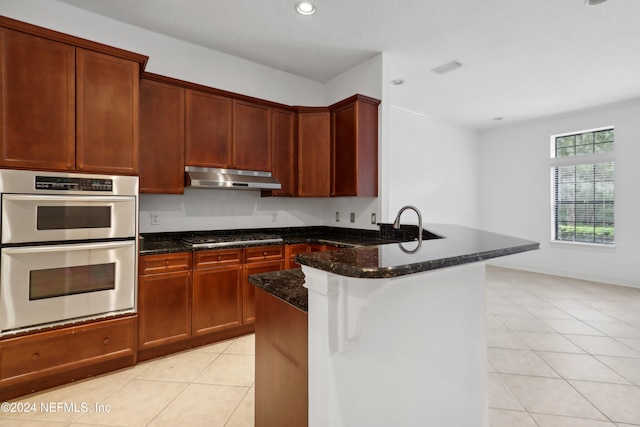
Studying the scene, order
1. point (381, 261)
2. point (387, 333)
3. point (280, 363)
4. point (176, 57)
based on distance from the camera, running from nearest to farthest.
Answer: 1. point (381, 261)
2. point (387, 333)
3. point (280, 363)
4. point (176, 57)

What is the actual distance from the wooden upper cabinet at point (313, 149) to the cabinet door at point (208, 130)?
2.90 feet

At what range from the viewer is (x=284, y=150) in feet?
12.3

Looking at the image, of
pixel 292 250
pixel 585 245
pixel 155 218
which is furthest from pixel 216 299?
pixel 585 245

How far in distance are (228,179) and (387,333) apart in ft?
8.18

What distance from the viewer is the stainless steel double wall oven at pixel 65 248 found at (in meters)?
2.02

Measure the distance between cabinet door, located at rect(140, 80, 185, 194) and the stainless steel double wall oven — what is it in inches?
19.1

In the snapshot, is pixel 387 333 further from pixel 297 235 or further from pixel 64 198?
pixel 297 235

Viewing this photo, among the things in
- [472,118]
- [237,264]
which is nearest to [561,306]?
[472,118]

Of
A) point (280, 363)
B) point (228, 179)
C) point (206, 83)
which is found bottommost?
point (280, 363)

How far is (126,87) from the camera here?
7.95 feet

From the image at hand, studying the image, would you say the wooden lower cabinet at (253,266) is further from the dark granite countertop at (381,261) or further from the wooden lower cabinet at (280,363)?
the dark granite countertop at (381,261)

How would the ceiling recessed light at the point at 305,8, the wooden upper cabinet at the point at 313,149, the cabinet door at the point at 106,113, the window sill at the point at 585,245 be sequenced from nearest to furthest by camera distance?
1. the cabinet door at the point at 106,113
2. the ceiling recessed light at the point at 305,8
3. the wooden upper cabinet at the point at 313,149
4. the window sill at the point at 585,245

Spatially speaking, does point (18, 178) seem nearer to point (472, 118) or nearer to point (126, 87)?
point (126, 87)

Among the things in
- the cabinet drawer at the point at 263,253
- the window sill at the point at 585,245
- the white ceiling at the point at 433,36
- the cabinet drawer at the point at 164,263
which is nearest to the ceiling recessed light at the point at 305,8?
the white ceiling at the point at 433,36
